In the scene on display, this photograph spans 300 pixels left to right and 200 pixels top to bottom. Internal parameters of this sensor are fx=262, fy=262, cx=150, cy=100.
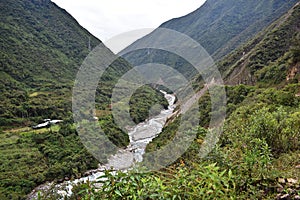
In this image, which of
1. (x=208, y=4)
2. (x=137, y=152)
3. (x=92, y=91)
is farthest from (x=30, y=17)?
(x=208, y=4)

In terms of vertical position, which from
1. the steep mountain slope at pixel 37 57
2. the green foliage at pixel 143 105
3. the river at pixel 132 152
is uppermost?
the steep mountain slope at pixel 37 57

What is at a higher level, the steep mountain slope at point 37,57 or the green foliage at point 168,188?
the steep mountain slope at point 37,57

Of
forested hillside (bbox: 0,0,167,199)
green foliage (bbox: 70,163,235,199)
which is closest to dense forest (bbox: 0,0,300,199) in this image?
green foliage (bbox: 70,163,235,199)

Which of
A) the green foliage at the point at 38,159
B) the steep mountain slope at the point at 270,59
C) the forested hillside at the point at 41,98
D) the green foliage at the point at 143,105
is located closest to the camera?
the green foliage at the point at 38,159

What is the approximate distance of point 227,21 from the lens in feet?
410

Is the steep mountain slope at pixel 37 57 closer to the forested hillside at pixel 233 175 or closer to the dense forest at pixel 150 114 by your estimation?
the dense forest at pixel 150 114

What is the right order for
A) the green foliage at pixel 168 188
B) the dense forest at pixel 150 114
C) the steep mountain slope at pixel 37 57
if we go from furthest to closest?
the steep mountain slope at pixel 37 57 → the dense forest at pixel 150 114 → the green foliage at pixel 168 188

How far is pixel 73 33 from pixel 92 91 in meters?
50.8

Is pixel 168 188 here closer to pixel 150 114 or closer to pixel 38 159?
pixel 38 159

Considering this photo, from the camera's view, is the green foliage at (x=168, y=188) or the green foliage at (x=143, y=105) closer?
the green foliage at (x=168, y=188)

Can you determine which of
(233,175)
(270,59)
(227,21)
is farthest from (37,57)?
(227,21)

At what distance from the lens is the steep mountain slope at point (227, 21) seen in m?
76.6

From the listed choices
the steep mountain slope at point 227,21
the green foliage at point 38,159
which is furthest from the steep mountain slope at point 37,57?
the steep mountain slope at point 227,21

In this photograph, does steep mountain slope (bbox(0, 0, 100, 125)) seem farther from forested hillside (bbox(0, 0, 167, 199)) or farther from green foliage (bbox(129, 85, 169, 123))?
green foliage (bbox(129, 85, 169, 123))
